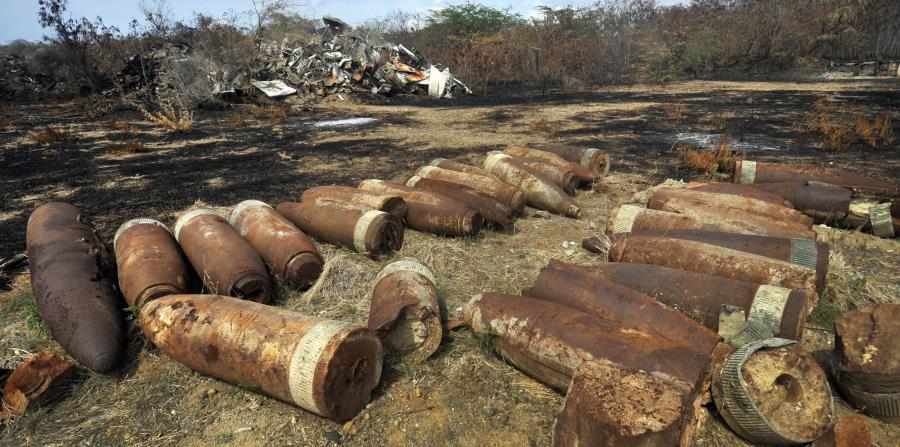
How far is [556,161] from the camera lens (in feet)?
21.6

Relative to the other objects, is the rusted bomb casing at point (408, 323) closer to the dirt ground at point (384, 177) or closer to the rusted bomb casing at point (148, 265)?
the dirt ground at point (384, 177)

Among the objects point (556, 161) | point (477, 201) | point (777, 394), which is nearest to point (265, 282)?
point (477, 201)

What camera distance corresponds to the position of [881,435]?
230 cm

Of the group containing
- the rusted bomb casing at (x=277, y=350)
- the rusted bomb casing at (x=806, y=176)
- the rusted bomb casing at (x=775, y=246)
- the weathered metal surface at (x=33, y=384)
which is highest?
the rusted bomb casing at (x=806, y=176)

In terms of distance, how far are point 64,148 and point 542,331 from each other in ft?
36.7

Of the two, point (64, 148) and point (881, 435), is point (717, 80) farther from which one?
point (64, 148)

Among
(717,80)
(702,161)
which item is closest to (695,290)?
(702,161)

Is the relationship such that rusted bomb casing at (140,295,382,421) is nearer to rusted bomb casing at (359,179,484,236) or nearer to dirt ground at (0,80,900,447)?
Answer: dirt ground at (0,80,900,447)

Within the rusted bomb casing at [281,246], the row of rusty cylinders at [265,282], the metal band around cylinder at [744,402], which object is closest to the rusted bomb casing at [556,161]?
the row of rusty cylinders at [265,282]

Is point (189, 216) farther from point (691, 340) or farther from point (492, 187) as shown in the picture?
point (691, 340)

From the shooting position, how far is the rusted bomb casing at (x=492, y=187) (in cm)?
541

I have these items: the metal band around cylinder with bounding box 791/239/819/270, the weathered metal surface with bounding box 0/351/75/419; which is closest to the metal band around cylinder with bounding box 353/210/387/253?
the weathered metal surface with bounding box 0/351/75/419

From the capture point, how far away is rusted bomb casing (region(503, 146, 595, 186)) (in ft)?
20.8

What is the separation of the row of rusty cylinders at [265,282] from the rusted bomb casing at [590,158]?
3.76 ft
